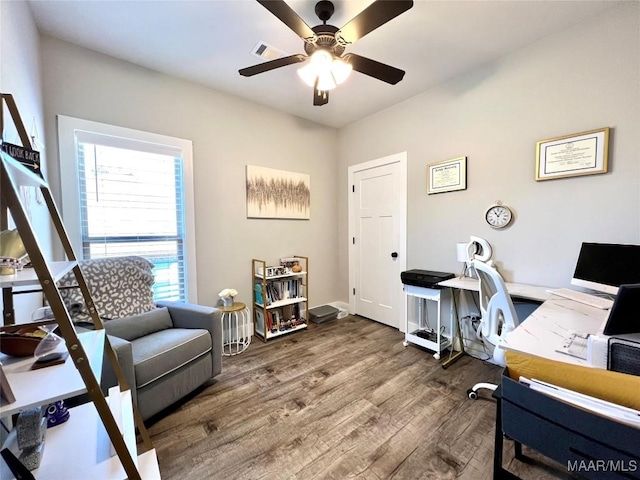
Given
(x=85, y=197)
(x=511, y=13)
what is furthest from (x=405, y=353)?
(x=85, y=197)

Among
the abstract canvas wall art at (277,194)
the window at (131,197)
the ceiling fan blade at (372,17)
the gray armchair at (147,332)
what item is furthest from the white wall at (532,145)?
the window at (131,197)

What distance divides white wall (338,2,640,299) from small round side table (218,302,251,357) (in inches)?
80.5

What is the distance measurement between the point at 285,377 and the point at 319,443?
728 mm

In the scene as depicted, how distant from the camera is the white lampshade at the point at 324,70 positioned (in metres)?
1.67

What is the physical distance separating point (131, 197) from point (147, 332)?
1216 millimetres

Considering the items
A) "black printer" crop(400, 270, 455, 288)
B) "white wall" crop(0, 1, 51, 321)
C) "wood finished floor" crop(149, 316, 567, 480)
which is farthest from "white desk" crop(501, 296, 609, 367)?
"white wall" crop(0, 1, 51, 321)

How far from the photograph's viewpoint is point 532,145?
2.13 meters

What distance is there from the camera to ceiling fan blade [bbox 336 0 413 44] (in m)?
1.20

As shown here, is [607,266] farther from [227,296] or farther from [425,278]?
[227,296]

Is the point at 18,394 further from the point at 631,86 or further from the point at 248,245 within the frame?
the point at 631,86

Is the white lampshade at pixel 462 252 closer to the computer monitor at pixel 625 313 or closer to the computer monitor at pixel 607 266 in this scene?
the computer monitor at pixel 607 266

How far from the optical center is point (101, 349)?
92 cm

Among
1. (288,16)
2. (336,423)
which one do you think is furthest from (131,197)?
(336,423)

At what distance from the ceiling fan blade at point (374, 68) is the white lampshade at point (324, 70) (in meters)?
0.05
